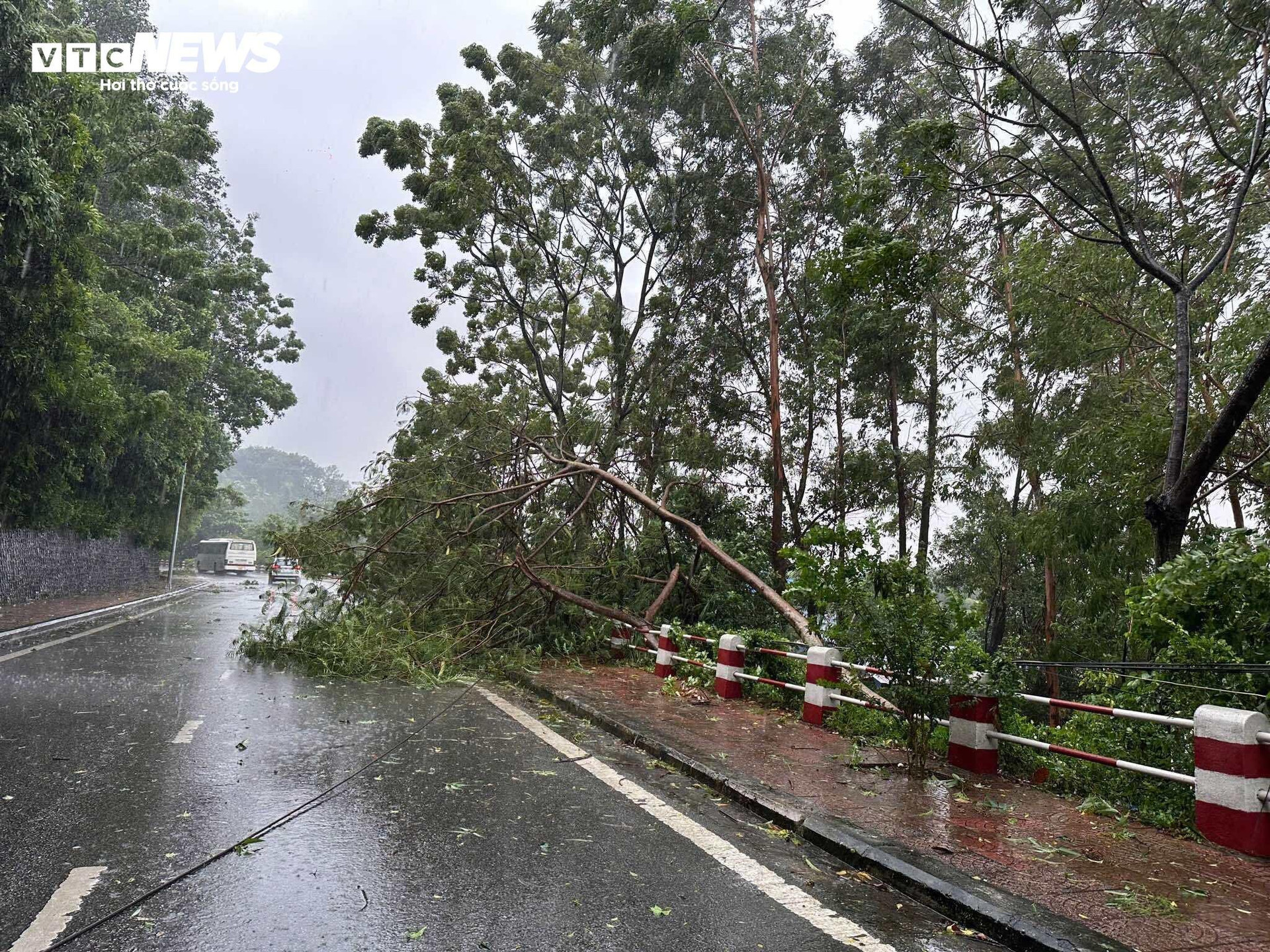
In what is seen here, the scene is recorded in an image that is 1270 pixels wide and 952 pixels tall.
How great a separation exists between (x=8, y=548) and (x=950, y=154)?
21.6 m

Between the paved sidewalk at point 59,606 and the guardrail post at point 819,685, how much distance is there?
1348 cm

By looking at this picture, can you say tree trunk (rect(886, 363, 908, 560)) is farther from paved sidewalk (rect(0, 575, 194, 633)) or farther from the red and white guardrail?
paved sidewalk (rect(0, 575, 194, 633))

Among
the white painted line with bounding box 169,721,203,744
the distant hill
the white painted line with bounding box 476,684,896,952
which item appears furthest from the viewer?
the distant hill

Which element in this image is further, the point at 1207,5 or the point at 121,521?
the point at 121,521

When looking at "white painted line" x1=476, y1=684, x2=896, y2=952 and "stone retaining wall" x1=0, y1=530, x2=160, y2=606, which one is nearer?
"white painted line" x1=476, y1=684, x2=896, y2=952

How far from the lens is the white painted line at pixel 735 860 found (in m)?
3.61

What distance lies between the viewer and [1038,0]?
7.79 metres

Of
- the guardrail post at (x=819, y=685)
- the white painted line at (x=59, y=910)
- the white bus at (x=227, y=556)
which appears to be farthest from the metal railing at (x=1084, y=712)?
the white bus at (x=227, y=556)

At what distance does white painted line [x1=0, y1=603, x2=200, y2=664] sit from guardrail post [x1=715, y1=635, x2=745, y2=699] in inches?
361

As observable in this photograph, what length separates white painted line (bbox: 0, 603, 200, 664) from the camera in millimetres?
11609

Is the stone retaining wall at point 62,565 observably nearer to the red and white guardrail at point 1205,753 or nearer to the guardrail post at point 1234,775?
the red and white guardrail at point 1205,753

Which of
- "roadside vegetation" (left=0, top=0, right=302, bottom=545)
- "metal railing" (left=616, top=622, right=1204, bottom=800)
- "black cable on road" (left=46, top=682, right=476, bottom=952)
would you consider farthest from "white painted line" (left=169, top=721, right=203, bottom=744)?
"roadside vegetation" (left=0, top=0, right=302, bottom=545)

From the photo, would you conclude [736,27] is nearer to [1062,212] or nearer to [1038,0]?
[1062,212]

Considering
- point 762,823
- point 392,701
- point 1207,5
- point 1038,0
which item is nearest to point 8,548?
point 392,701
